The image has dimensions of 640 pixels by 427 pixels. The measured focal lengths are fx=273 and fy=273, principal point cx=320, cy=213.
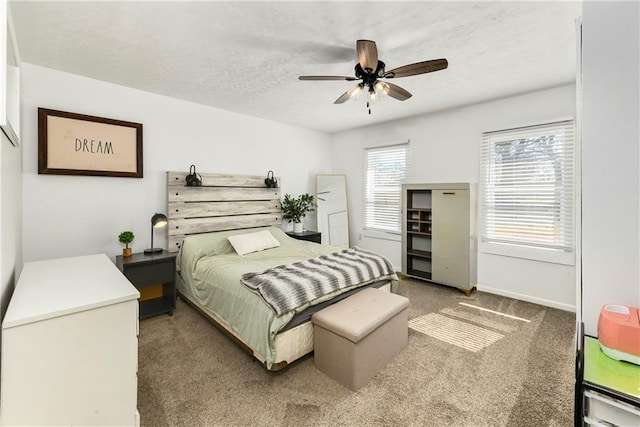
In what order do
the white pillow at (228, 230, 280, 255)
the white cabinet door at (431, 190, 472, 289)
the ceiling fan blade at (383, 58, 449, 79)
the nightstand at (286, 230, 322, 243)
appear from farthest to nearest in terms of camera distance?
the nightstand at (286, 230, 322, 243) < the white cabinet door at (431, 190, 472, 289) < the white pillow at (228, 230, 280, 255) < the ceiling fan blade at (383, 58, 449, 79)

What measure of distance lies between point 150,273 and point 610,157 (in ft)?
11.8

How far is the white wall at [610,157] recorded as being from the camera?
1084 millimetres

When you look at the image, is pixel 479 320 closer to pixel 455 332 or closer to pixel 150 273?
pixel 455 332

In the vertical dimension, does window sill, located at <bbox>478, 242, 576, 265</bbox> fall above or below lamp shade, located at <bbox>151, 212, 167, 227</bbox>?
below

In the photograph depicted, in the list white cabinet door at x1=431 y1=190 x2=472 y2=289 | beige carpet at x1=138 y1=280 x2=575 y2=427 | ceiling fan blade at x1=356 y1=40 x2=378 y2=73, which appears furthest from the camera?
white cabinet door at x1=431 y1=190 x2=472 y2=289

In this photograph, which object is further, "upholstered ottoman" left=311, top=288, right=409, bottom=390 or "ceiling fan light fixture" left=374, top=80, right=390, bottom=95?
"ceiling fan light fixture" left=374, top=80, right=390, bottom=95

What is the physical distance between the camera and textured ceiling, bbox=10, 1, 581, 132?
1.85m

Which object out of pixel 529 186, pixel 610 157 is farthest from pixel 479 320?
pixel 610 157

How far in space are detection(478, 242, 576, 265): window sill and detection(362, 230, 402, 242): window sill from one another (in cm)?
130

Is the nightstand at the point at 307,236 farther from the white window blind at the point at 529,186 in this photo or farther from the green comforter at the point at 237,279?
the white window blind at the point at 529,186

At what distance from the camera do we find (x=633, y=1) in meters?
1.08

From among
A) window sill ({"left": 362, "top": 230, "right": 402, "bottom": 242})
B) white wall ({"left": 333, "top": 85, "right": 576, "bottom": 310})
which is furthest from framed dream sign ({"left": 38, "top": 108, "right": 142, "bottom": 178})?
window sill ({"left": 362, "top": 230, "right": 402, "bottom": 242})

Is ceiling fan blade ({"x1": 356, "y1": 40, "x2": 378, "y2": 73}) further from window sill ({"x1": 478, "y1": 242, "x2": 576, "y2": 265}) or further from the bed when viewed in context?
window sill ({"x1": 478, "y1": 242, "x2": 576, "y2": 265})

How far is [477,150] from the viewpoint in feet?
12.5
